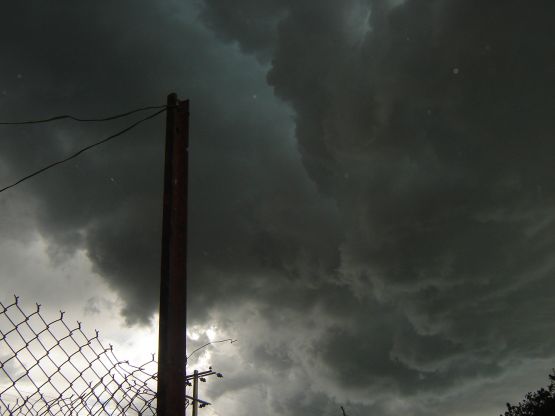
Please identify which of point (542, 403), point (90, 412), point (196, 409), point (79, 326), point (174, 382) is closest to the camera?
point (174, 382)

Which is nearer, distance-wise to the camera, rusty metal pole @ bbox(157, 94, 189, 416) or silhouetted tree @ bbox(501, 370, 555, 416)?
rusty metal pole @ bbox(157, 94, 189, 416)

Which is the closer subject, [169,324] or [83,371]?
[169,324]

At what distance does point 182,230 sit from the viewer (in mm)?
2656

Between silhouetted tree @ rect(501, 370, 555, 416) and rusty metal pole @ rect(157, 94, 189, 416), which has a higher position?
silhouetted tree @ rect(501, 370, 555, 416)

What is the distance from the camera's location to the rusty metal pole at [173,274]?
2.29 m

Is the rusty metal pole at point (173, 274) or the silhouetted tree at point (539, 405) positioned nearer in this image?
the rusty metal pole at point (173, 274)

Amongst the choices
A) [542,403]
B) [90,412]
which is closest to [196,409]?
[90,412]

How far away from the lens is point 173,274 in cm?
248

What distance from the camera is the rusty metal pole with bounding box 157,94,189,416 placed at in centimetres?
229

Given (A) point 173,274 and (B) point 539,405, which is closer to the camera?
(A) point 173,274

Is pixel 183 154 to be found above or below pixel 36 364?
above

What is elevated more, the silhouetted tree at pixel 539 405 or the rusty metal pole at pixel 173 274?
the silhouetted tree at pixel 539 405

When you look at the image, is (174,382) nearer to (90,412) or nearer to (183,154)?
(90,412)

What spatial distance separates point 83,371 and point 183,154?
1528 mm
